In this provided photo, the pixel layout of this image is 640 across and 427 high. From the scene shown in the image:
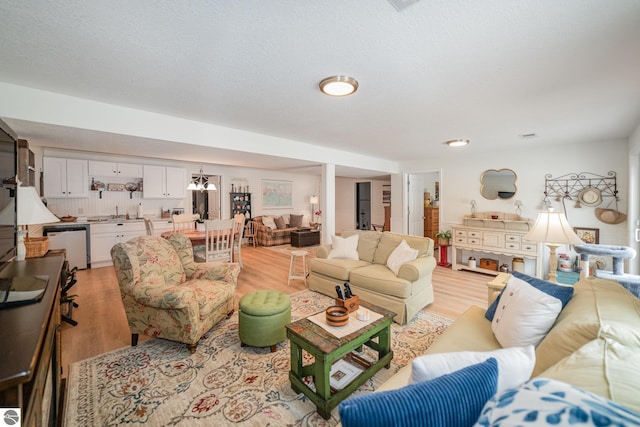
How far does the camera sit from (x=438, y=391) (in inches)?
28.9

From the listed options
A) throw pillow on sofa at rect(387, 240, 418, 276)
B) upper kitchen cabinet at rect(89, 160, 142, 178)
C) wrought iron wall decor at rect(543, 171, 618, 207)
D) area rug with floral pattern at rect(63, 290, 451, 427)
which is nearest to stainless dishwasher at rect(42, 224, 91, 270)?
upper kitchen cabinet at rect(89, 160, 142, 178)

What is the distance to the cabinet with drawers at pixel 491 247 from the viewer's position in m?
4.42

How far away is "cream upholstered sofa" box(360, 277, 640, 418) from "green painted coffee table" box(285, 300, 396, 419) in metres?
0.42

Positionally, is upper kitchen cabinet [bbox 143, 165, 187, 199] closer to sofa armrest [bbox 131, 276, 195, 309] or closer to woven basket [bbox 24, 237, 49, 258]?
woven basket [bbox 24, 237, 49, 258]

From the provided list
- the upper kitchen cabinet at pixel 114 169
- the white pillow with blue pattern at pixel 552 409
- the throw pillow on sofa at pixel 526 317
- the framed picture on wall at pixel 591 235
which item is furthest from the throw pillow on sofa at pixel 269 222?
the white pillow with blue pattern at pixel 552 409

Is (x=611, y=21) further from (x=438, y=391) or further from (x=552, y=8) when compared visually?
(x=438, y=391)

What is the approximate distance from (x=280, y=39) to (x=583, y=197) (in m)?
5.48

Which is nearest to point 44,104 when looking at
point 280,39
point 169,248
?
point 169,248

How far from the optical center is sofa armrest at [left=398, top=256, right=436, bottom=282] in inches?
114

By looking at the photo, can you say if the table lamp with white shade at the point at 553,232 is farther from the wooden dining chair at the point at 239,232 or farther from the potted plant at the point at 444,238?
the wooden dining chair at the point at 239,232

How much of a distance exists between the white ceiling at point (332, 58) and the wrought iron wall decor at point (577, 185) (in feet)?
4.32

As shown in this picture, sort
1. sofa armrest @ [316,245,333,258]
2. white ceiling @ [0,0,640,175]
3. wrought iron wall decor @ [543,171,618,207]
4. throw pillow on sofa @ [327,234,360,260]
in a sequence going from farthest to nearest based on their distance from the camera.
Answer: wrought iron wall decor @ [543,171,618,207]
sofa armrest @ [316,245,333,258]
throw pillow on sofa @ [327,234,360,260]
white ceiling @ [0,0,640,175]

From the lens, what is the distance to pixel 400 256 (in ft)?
10.6

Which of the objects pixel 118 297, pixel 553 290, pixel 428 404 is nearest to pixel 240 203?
pixel 118 297
